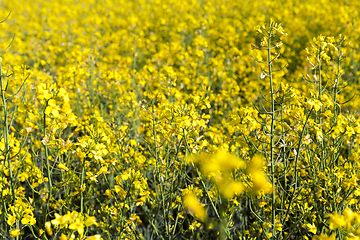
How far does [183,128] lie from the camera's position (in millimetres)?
2020

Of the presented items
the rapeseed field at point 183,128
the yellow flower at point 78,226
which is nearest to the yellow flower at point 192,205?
A: the rapeseed field at point 183,128

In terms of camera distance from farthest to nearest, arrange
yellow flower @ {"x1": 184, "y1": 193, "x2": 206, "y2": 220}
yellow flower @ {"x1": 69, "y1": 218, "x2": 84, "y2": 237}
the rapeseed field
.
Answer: yellow flower @ {"x1": 184, "y1": 193, "x2": 206, "y2": 220}
the rapeseed field
yellow flower @ {"x1": 69, "y1": 218, "x2": 84, "y2": 237}

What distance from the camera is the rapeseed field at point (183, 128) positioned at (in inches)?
82.4

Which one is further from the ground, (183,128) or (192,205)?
(183,128)

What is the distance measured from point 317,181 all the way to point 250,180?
1.63 feet

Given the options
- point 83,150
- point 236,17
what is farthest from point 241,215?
point 236,17

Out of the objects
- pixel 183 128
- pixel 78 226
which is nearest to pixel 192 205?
pixel 183 128

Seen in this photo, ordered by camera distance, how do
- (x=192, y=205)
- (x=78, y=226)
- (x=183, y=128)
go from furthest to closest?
1. (x=192, y=205)
2. (x=183, y=128)
3. (x=78, y=226)

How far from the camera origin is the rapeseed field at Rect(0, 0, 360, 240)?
2.09 m

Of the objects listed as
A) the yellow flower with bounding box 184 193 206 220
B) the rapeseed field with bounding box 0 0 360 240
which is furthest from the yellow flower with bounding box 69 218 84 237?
the yellow flower with bounding box 184 193 206 220

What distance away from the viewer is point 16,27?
9547mm

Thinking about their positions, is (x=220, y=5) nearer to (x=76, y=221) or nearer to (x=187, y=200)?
(x=187, y=200)

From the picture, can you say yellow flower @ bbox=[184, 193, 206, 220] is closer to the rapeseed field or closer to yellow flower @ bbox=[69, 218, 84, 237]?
the rapeseed field

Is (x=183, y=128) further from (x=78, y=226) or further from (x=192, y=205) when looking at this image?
(x=78, y=226)
